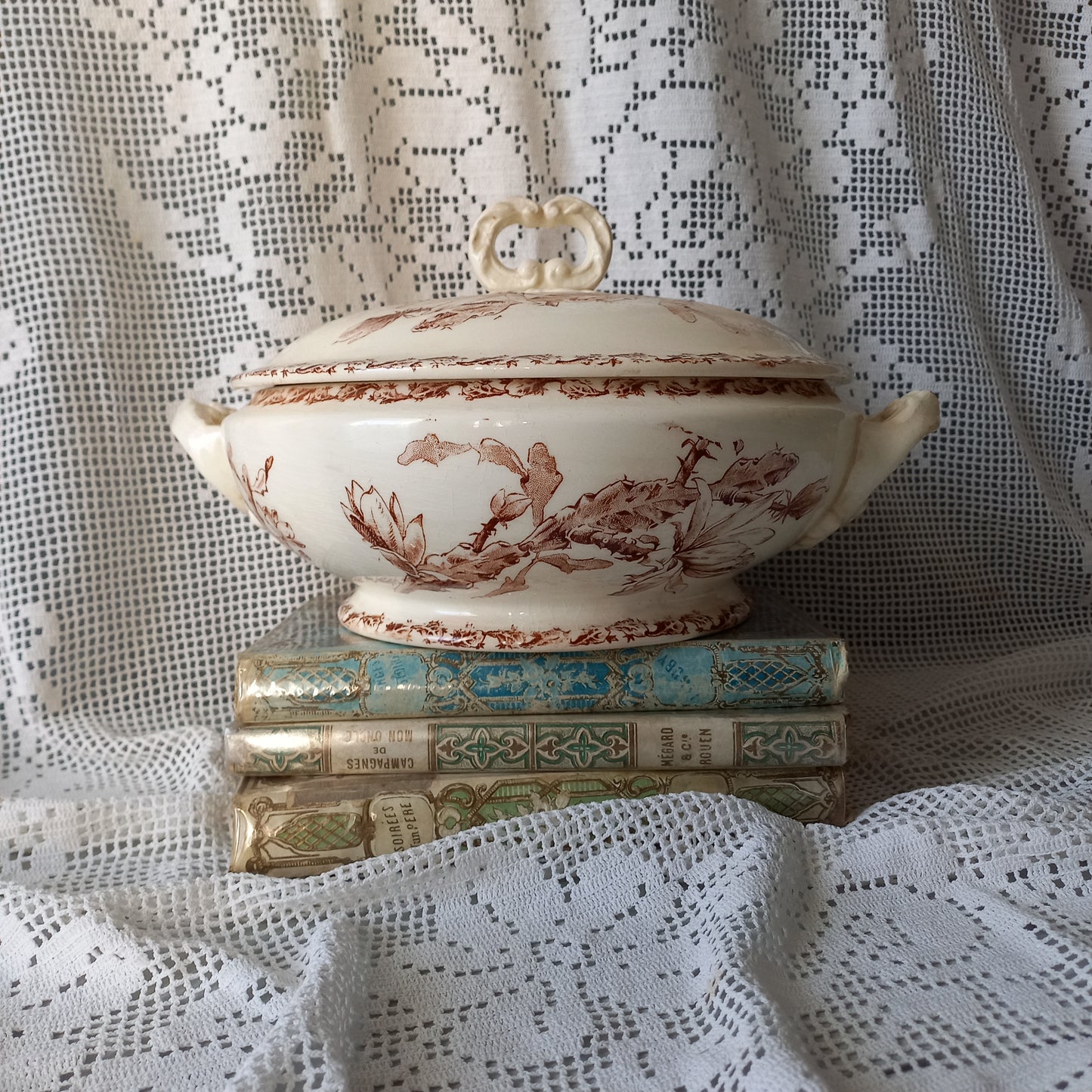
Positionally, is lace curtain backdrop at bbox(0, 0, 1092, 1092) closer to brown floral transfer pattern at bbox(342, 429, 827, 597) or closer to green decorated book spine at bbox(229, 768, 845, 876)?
green decorated book spine at bbox(229, 768, 845, 876)

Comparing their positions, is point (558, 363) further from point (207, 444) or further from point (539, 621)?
point (207, 444)

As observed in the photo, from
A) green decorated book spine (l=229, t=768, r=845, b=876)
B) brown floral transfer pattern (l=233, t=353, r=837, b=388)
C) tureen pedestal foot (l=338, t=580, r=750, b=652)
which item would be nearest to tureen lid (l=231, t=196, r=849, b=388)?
brown floral transfer pattern (l=233, t=353, r=837, b=388)

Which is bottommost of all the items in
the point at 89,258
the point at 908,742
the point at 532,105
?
the point at 908,742

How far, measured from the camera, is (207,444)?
2.41 feet

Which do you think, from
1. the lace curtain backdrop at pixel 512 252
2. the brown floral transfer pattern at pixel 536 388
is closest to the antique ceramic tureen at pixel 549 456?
the brown floral transfer pattern at pixel 536 388

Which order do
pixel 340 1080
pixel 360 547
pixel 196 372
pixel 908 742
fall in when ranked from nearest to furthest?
1. pixel 340 1080
2. pixel 360 547
3. pixel 908 742
4. pixel 196 372

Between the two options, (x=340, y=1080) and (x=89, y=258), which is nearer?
(x=340, y=1080)

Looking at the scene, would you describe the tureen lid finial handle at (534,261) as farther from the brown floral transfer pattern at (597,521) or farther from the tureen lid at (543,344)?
the brown floral transfer pattern at (597,521)

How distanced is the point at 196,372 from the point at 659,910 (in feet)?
2.13

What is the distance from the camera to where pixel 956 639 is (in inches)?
40.6

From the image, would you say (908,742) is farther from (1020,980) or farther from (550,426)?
(550,426)

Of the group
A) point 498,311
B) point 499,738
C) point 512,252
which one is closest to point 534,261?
point 498,311

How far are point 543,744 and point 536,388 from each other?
22 centimetres

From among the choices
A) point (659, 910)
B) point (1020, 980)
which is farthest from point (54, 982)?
point (1020, 980)
